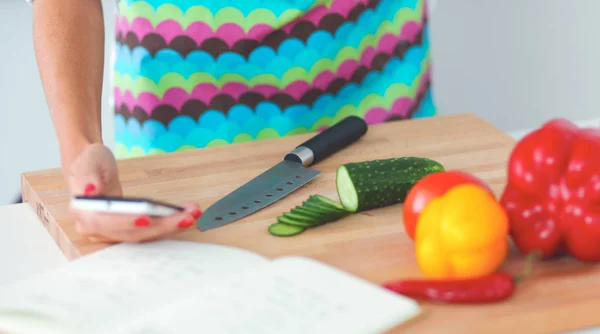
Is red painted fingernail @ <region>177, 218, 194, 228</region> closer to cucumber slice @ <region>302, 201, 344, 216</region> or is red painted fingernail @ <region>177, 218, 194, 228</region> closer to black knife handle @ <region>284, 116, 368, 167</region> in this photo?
cucumber slice @ <region>302, 201, 344, 216</region>

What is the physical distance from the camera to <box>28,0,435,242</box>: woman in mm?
1533

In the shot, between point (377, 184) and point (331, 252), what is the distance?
153 millimetres

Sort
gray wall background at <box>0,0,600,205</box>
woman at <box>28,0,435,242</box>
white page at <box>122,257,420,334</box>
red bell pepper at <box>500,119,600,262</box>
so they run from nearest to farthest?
white page at <box>122,257,420,334</box> < red bell pepper at <box>500,119,600,262</box> < woman at <box>28,0,435,242</box> < gray wall background at <box>0,0,600,205</box>

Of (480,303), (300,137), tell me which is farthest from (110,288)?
(300,137)

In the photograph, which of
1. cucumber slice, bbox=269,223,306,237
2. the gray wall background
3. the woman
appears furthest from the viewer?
the gray wall background

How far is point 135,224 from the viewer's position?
1.02m

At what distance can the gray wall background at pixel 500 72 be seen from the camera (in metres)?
2.44

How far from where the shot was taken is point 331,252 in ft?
3.44

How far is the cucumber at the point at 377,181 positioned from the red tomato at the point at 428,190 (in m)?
0.13

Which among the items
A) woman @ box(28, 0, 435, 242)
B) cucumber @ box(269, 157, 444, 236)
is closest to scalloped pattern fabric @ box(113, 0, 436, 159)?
woman @ box(28, 0, 435, 242)

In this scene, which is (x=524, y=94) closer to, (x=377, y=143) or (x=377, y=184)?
(x=377, y=143)

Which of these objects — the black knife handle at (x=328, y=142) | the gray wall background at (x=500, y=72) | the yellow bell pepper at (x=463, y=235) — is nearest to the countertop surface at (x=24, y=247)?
the black knife handle at (x=328, y=142)

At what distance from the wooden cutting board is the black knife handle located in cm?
2

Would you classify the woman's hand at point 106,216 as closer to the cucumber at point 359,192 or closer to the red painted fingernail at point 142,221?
the red painted fingernail at point 142,221
